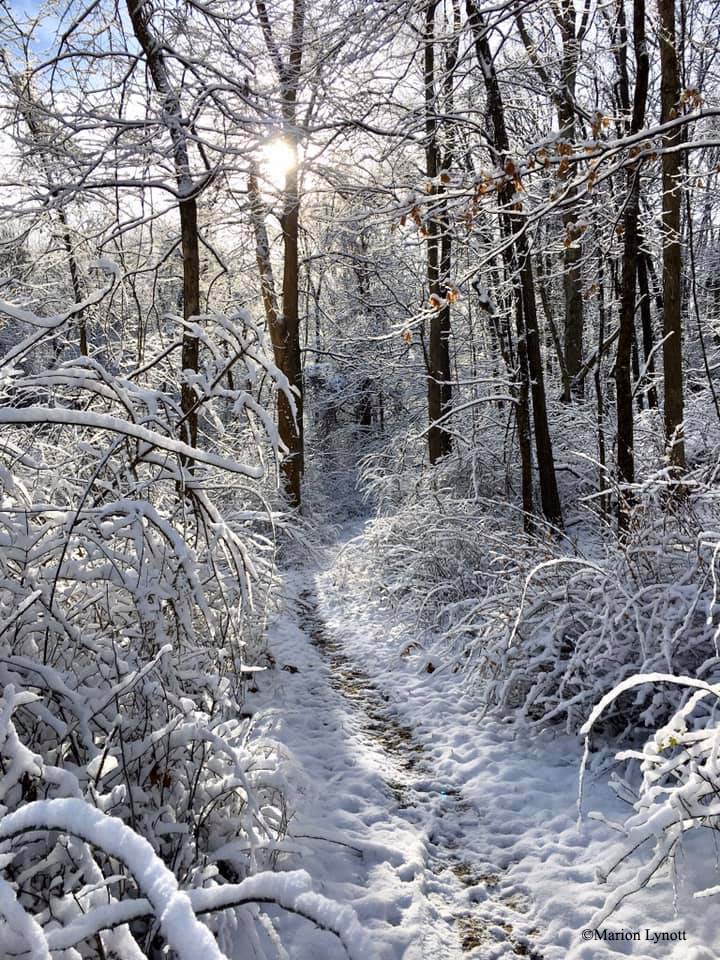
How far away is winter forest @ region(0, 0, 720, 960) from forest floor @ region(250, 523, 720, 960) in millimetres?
20

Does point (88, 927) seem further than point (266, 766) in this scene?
No

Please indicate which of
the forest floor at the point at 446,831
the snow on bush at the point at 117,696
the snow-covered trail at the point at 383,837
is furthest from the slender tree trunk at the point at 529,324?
the snow on bush at the point at 117,696

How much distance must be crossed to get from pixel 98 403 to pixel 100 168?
18.7 ft

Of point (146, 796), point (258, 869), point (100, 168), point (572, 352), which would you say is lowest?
point (258, 869)

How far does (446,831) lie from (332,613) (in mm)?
5225

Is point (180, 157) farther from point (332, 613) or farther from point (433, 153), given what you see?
point (332, 613)

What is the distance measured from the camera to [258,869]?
2.61 m

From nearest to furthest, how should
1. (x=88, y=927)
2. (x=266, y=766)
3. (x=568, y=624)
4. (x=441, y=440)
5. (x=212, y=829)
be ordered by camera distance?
(x=88, y=927)
(x=212, y=829)
(x=266, y=766)
(x=568, y=624)
(x=441, y=440)

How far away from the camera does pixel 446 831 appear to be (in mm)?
3643

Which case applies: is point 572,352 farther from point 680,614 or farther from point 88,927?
point 88,927

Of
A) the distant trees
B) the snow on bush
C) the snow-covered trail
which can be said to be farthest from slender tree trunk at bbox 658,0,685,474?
the snow on bush

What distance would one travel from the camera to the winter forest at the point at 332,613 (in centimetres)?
231

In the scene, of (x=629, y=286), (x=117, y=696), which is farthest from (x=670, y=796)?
(x=629, y=286)

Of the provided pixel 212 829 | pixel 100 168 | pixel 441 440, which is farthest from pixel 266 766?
pixel 441 440
